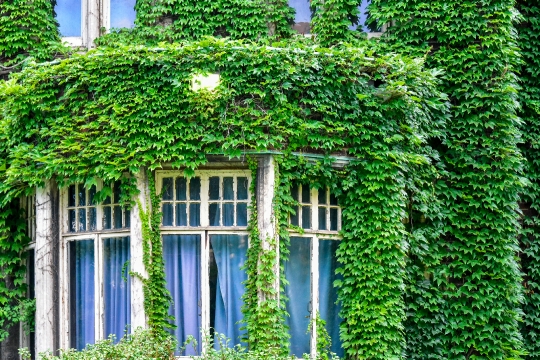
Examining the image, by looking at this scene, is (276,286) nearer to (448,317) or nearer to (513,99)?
(448,317)

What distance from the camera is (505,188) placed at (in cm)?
1166

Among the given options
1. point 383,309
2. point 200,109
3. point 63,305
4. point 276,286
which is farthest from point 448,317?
point 63,305

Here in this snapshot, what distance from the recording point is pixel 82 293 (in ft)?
36.6

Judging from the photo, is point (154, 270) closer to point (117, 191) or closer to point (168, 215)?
point (168, 215)

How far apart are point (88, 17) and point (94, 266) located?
3987 mm

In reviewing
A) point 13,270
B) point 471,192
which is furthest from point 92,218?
point 471,192

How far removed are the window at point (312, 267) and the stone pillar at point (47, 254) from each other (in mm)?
3132

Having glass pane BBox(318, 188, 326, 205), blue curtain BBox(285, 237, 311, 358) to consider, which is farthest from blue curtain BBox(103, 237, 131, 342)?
glass pane BBox(318, 188, 326, 205)

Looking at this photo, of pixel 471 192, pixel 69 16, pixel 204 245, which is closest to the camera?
pixel 204 245

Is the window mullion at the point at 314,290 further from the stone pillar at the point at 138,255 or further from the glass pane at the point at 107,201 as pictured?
the glass pane at the point at 107,201

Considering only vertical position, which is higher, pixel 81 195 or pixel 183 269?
pixel 81 195

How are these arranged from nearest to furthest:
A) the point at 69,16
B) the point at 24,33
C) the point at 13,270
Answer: the point at 13,270, the point at 24,33, the point at 69,16

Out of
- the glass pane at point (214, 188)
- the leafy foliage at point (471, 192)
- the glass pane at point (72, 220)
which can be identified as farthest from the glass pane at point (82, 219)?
the leafy foliage at point (471, 192)

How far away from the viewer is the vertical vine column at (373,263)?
34.9 feet
